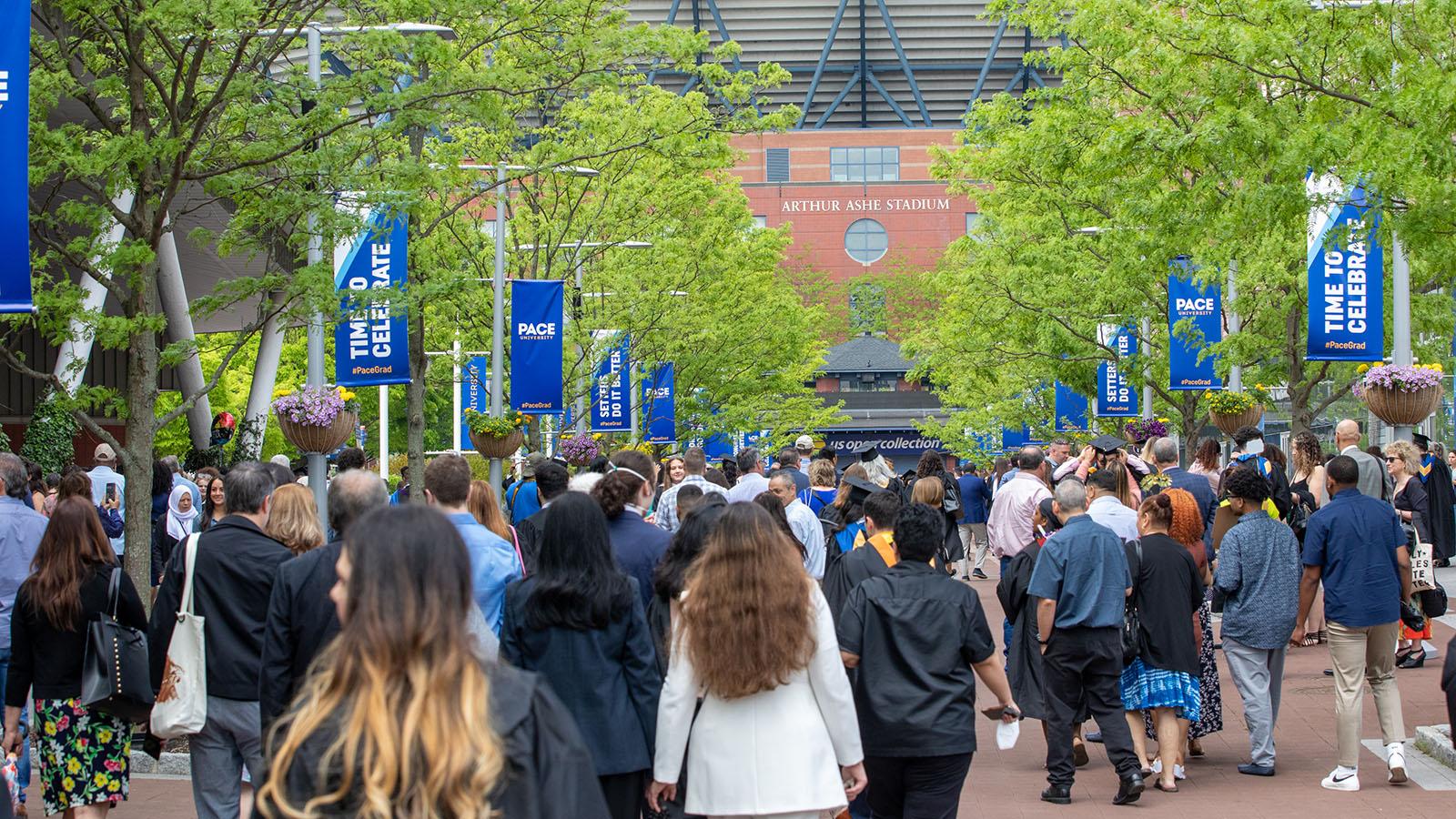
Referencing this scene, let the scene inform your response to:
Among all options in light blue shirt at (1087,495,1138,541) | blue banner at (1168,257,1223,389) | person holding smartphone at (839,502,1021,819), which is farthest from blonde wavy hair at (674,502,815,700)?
blue banner at (1168,257,1223,389)

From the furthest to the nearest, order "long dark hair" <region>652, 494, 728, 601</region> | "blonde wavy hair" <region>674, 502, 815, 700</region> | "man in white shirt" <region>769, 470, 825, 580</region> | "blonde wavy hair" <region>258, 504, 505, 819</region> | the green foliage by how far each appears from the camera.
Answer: the green foliage → "man in white shirt" <region>769, 470, 825, 580</region> → "long dark hair" <region>652, 494, 728, 601</region> → "blonde wavy hair" <region>674, 502, 815, 700</region> → "blonde wavy hair" <region>258, 504, 505, 819</region>

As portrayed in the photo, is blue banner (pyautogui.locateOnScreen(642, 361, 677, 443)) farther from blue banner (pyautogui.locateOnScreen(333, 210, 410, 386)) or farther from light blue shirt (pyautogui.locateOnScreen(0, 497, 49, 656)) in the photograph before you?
light blue shirt (pyautogui.locateOnScreen(0, 497, 49, 656))

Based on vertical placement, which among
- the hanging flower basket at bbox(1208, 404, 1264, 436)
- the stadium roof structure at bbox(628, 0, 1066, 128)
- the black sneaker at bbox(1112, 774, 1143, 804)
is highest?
the stadium roof structure at bbox(628, 0, 1066, 128)

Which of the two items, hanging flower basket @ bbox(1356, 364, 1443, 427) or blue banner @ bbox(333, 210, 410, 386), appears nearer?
hanging flower basket @ bbox(1356, 364, 1443, 427)

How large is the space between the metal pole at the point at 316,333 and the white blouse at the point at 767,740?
6.65 metres

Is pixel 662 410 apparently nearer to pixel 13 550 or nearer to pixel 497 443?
pixel 497 443

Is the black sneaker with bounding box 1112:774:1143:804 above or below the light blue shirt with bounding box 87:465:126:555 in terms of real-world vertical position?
below

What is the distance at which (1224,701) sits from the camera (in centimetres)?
1320

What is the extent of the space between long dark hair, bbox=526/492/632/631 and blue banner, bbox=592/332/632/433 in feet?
78.3

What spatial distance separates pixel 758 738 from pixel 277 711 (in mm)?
1752

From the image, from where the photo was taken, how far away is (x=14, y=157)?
8.38 metres

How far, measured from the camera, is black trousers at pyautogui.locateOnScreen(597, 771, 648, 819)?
5.93m

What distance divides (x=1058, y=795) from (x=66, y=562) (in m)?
5.37

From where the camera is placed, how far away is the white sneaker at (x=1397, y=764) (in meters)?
9.58
